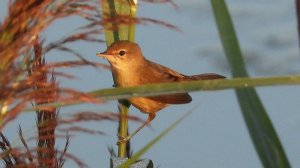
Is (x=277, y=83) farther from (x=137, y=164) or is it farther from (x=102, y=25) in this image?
(x=137, y=164)

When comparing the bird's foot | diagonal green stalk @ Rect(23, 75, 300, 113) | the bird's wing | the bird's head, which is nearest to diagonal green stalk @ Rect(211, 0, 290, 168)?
diagonal green stalk @ Rect(23, 75, 300, 113)

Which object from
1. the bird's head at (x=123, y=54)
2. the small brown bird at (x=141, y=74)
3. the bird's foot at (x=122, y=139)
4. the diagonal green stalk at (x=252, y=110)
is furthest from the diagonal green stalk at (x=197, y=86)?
the bird's head at (x=123, y=54)

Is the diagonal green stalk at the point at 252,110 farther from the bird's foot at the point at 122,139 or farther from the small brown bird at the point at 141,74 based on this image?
the small brown bird at the point at 141,74

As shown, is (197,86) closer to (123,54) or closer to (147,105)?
(147,105)

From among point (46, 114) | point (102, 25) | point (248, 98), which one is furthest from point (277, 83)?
point (46, 114)

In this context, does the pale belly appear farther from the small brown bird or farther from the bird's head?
the bird's head
